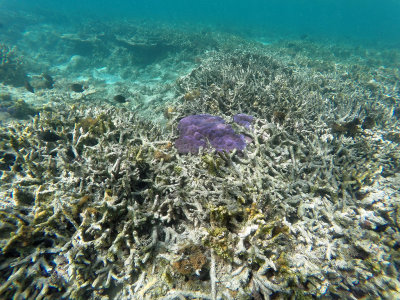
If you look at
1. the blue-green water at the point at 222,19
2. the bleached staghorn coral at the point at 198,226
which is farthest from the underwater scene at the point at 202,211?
the blue-green water at the point at 222,19

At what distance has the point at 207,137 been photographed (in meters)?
3.59

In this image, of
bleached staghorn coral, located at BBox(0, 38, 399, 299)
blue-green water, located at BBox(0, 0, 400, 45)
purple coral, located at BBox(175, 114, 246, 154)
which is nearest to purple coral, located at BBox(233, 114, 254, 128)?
purple coral, located at BBox(175, 114, 246, 154)

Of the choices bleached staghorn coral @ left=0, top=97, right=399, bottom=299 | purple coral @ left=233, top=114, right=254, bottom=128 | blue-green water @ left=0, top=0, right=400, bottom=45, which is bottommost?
bleached staghorn coral @ left=0, top=97, right=399, bottom=299

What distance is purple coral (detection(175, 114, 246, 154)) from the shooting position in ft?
11.3

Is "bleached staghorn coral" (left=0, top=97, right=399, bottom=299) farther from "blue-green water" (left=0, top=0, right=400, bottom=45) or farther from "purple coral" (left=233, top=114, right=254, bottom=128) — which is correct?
"blue-green water" (left=0, top=0, right=400, bottom=45)

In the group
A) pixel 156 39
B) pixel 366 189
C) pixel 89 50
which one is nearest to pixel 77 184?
pixel 366 189

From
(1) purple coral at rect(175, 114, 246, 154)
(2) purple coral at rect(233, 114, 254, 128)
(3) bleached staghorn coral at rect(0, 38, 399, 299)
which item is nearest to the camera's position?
(3) bleached staghorn coral at rect(0, 38, 399, 299)

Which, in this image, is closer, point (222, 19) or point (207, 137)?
point (207, 137)

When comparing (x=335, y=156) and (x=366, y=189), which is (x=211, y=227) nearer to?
(x=366, y=189)

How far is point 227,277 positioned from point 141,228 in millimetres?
1192

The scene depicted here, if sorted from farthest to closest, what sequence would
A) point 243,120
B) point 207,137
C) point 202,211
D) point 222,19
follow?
point 222,19 < point 243,120 < point 207,137 < point 202,211

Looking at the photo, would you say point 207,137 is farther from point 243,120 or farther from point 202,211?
point 202,211

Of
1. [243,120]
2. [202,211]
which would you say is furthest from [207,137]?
[202,211]

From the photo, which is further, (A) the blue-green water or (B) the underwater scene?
(A) the blue-green water
